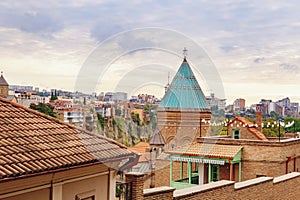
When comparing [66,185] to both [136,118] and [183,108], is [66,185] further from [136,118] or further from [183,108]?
[183,108]

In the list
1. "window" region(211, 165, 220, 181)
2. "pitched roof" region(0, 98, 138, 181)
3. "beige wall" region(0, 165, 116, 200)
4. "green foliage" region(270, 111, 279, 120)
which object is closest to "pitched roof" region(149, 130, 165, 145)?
"pitched roof" region(0, 98, 138, 181)

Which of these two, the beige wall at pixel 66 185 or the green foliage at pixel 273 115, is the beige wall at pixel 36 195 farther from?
the green foliage at pixel 273 115

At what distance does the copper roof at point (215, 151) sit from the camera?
18.9 metres

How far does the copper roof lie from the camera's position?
18.9 meters

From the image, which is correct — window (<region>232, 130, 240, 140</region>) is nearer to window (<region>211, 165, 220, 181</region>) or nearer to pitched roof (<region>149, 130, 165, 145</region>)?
window (<region>211, 165, 220, 181</region>)

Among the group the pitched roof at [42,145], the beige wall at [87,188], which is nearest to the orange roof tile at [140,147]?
the pitched roof at [42,145]

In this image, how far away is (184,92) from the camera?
10430mm

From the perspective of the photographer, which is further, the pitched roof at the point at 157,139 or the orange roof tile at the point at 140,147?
the pitched roof at the point at 157,139

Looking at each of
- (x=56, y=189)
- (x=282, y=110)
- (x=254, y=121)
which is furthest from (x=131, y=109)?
(x=282, y=110)

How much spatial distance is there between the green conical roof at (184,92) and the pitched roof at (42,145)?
4.26ft

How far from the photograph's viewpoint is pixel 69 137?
816 cm

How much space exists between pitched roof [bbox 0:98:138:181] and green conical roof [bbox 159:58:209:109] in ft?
4.26

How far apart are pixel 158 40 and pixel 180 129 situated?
9.07ft

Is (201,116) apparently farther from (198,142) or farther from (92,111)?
(198,142)
